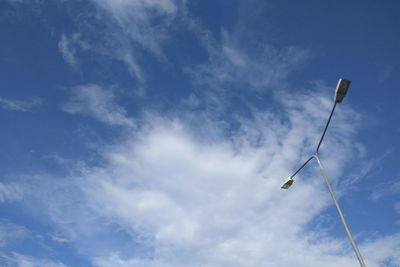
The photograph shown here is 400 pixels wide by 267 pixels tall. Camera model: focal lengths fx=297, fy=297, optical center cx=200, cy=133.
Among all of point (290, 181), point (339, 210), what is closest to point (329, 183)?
point (339, 210)

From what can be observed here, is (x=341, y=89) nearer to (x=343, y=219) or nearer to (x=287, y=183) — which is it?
(x=343, y=219)

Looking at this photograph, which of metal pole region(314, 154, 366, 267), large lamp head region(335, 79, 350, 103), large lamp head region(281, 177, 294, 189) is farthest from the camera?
large lamp head region(281, 177, 294, 189)

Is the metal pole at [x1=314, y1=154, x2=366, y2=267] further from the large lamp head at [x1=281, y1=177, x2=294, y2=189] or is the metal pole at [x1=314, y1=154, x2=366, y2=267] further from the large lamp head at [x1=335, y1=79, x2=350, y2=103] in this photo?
the large lamp head at [x1=335, y1=79, x2=350, y2=103]

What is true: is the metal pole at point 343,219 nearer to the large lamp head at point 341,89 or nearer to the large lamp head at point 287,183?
the large lamp head at point 287,183

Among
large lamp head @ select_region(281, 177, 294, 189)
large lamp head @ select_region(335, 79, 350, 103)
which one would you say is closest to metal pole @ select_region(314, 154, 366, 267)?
large lamp head @ select_region(281, 177, 294, 189)

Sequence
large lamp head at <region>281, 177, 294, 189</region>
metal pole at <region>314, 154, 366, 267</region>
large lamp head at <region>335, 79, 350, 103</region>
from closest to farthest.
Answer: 1. metal pole at <region>314, 154, 366, 267</region>
2. large lamp head at <region>335, 79, 350, 103</region>
3. large lamp head at <region>281, 177, 294, 189</region>

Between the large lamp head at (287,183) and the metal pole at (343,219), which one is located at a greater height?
the large lamp head at (287,183)

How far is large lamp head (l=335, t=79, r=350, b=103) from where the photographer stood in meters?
10.1

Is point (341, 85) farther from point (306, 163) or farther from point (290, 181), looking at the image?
point (290, 181)

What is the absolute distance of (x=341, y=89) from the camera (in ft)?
33.8

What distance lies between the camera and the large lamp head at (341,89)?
1007 centimetres

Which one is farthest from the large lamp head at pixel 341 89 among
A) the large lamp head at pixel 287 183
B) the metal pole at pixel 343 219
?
the large lamp head at pixel 287 183

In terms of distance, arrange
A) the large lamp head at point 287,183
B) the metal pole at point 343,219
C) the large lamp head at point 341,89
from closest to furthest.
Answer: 1. the metal pole at point 343,219
2. the large lamp head at point 341,89
3. the large lamp head at point 287,183

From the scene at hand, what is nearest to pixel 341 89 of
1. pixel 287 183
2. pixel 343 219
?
pixel 343 219
